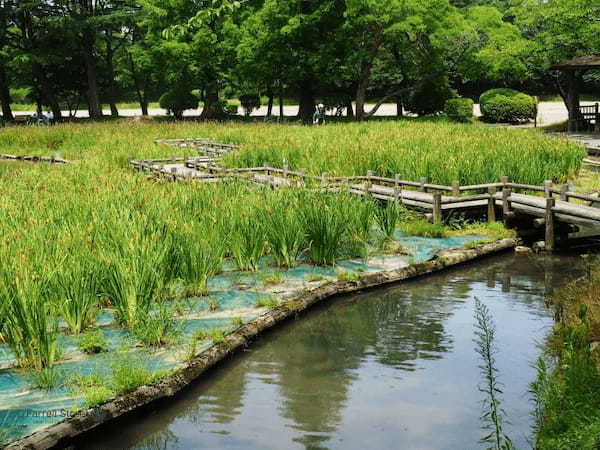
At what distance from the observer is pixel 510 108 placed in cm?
4262

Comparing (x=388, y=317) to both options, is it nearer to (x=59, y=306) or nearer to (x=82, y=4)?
(x=59, y=306)

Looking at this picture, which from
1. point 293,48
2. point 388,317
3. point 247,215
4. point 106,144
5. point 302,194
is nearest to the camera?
point 388,317

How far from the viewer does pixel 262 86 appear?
47.8 meters

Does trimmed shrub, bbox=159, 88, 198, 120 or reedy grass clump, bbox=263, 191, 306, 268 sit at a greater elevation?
trimmed shrub, bbox=159, 88, 198, 120

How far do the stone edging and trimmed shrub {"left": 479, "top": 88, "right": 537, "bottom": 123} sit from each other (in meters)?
29.1

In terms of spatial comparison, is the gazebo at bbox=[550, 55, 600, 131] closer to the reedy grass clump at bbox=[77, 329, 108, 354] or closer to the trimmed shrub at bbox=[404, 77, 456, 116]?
the trimmed shrub at bbox=[404, 77, 456, 116]

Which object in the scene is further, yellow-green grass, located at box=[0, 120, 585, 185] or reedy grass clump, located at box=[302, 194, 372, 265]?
yellow-green grass, located at box=[0, 120, 585, 185]

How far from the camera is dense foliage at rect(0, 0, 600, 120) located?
3906 centimetres

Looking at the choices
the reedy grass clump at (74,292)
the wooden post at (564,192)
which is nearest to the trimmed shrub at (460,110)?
the wooden post at (564,192)

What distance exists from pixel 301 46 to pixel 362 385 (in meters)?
36.4

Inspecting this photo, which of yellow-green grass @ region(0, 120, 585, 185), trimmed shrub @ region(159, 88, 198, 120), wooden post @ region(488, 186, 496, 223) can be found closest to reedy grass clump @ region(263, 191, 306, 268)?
wooden post @ region(488, 186, 496, 223)

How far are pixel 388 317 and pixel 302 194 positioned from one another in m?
3.39

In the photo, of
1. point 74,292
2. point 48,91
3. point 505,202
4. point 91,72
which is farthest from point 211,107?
point 74,292

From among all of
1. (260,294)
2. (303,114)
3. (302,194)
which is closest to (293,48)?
(303,114)
